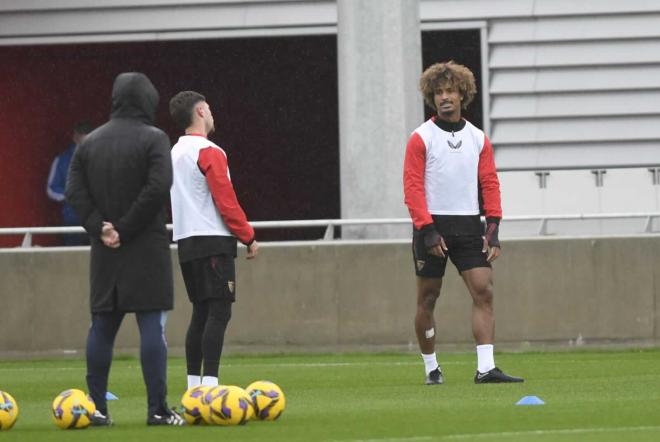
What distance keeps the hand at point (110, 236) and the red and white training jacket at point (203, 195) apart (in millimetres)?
1258

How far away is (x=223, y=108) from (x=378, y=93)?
1161cm

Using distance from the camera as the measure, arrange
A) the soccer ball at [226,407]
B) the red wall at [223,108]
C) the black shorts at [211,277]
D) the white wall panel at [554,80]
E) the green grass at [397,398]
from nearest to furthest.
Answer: the green grass at [397,398], the soccer ball at [226,407], the black shorts at [211,277], the white wall panel at [554,80], the red wall at [223,108]

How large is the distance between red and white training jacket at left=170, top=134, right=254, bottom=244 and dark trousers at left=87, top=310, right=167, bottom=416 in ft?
3.62

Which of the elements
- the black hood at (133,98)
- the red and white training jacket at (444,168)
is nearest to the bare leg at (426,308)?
the red and white training jacket at (444,168)

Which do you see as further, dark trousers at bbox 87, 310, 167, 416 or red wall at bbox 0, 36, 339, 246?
red wall at bbox 0, 36, 339, 246

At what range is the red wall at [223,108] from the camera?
957 inches

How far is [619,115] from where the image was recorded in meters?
19.8

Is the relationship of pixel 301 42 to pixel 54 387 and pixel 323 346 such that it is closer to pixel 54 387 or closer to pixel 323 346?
pixel 323 346

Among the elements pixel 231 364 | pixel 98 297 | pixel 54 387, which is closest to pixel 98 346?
pixel 98 297

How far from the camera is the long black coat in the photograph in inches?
344

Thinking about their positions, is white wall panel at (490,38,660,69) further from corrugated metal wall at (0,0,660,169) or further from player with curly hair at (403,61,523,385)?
player with curly hair at (403,61,523,385)

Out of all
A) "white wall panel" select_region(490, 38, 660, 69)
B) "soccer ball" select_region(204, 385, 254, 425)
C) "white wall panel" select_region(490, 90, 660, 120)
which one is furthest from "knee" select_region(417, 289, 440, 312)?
"white wall panel" select_region(490, 38, 660, 69)

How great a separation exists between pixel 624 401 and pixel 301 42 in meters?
17.0

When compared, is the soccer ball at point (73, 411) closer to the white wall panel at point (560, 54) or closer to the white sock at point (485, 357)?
the white sock at point (485, 357)
